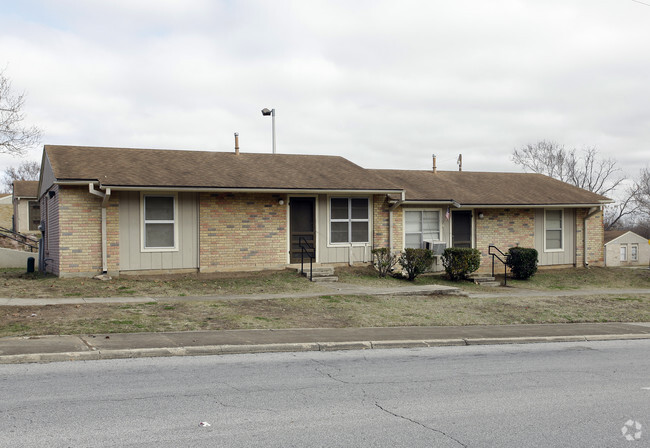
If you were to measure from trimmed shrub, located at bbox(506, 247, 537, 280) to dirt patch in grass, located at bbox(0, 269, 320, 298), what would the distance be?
795cm

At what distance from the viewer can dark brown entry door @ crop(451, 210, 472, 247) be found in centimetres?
2148

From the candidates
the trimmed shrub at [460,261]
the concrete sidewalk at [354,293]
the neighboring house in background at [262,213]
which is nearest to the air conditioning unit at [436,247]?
the neighboring house in background at [262,213]

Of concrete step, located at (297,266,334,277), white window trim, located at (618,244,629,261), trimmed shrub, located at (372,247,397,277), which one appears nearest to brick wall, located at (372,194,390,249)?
trimmed shrub, located at (372,247,397,277)

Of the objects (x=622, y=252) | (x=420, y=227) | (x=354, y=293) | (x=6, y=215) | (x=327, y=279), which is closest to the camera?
(x=354, y=293)

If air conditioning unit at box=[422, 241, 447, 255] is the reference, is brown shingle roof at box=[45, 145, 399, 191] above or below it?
above

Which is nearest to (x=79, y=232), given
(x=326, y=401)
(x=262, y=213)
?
(x=262, y=213)

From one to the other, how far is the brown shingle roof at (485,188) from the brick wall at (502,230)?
532 millimetres

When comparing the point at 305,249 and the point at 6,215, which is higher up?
the point at 6,215

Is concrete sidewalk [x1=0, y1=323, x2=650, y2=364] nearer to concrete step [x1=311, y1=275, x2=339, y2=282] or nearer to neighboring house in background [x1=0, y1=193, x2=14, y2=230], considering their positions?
concrete step [x1=311, y1=275, x2=339, y2=282]

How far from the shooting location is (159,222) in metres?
17.1

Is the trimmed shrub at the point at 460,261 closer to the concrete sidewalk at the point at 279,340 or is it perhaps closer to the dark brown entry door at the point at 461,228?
the dark brown entry door at the point at 461,228

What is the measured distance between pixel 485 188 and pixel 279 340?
15.9 metres

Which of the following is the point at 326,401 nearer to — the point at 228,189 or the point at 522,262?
the point at 228,189

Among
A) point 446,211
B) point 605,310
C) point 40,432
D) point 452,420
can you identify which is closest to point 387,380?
point 452,420
